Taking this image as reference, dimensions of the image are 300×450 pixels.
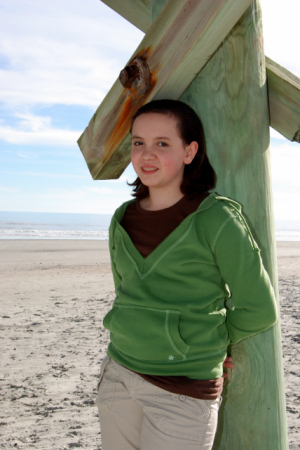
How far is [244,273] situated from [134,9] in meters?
1.31

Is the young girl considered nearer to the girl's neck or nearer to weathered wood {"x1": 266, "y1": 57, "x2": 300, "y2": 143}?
the girl's neck

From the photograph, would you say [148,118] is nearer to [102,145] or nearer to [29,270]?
[102,145]

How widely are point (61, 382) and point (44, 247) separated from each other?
50.6 ft

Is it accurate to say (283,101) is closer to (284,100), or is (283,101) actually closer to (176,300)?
(284,100)

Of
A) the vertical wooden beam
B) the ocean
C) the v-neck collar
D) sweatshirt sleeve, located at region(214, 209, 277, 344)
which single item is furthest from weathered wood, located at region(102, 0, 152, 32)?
the ocean

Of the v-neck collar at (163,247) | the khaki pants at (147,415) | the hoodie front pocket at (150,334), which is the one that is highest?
the v-neck collar at (163,247)

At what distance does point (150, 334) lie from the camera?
4.93ft

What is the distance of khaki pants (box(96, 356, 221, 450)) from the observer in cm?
143

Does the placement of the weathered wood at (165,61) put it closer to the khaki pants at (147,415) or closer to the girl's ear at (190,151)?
the girl's ear at (190,151)

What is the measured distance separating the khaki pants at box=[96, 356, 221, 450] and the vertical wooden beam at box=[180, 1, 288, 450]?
7.3 inches

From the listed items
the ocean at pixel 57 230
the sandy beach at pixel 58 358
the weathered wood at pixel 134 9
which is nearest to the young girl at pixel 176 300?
the weathered wood at pixel 134 9

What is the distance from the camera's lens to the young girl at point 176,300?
145cm

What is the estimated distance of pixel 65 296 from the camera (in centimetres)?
792

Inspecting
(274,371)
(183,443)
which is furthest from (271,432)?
(183,443)
